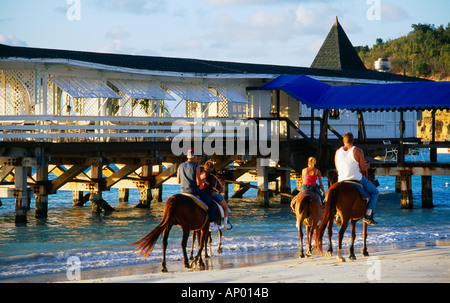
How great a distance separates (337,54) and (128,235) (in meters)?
24.2

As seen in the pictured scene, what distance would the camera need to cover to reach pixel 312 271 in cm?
1354

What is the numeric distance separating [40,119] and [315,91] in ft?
36.7

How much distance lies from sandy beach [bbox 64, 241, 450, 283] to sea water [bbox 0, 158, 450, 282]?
5.78ft

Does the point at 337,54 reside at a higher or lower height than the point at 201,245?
higher

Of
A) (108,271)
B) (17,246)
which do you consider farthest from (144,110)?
(108,271)

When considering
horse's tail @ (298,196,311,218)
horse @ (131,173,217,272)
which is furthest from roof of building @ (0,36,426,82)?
horse's tail @ (298,196,311,218)

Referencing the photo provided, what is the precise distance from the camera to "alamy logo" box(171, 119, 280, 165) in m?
27.1

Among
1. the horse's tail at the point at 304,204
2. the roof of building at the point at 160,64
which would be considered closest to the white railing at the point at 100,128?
the roof of building at the point at 160,64

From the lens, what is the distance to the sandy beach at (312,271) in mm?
12695

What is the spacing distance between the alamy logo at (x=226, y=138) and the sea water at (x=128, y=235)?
100 inches

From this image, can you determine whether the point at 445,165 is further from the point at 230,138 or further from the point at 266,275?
the point at 266,275

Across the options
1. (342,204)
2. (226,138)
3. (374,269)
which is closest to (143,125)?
(226,138)

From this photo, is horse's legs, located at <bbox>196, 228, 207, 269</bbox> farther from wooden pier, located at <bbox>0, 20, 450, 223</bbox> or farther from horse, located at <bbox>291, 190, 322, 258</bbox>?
wooden pier, located at <bbox>0, 20, 450, 223</bbox>

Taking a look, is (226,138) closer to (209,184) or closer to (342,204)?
(209,184)
